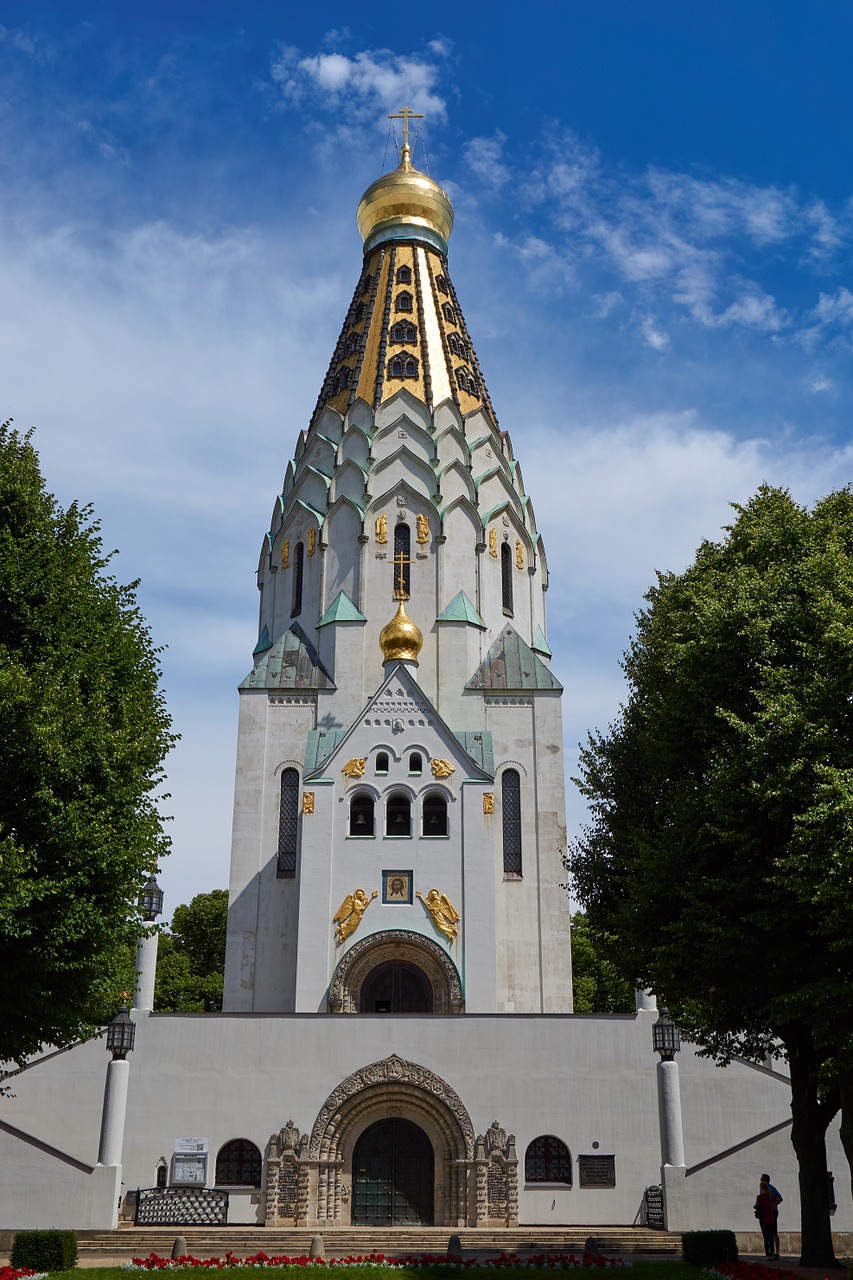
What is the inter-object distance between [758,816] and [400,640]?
20722mm

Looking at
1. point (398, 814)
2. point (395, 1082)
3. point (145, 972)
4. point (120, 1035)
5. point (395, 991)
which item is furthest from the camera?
point (398, 814)

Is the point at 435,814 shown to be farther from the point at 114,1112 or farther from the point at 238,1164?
the point at 114,1112

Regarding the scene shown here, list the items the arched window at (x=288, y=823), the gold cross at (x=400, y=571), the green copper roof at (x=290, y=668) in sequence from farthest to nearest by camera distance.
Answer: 1. the gold cross at (x=400, y=571)
2. the green copper roof at (x=290, y=668)
3. the arched window at (x=288, y=823)

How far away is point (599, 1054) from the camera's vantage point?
985 inches

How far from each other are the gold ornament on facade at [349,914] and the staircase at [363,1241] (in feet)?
27.4

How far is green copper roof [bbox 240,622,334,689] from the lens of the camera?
35.8 meters

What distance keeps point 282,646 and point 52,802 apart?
2240 cm

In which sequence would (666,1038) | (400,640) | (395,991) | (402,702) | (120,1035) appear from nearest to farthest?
1. (666,1038)
2. (120,1035)
3. (395,991)
4. (402,702)
5. (400,640)

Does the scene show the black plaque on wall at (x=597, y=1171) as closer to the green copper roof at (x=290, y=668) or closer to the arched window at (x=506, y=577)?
the green copper roof at (x=290, y=668)

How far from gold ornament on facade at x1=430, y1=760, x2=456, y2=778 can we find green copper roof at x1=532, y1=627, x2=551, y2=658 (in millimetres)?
8180

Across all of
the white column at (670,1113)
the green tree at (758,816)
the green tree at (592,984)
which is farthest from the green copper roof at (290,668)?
the green tree at (758,816)

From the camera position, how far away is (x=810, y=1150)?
15836 mm

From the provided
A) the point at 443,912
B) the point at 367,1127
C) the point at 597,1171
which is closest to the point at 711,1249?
the point at 597,1171

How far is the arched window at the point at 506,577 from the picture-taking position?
39.1 m
